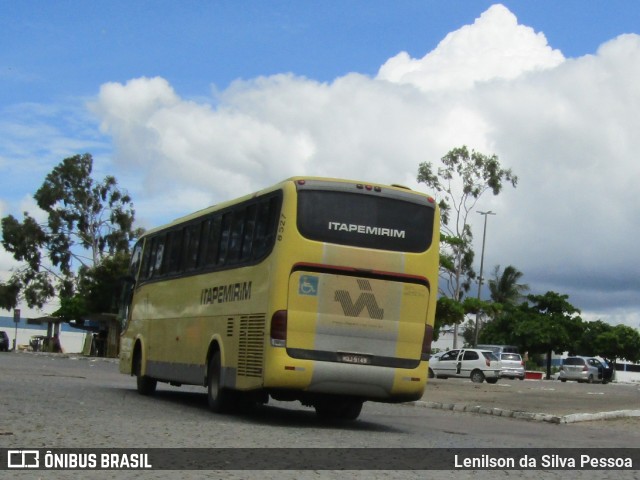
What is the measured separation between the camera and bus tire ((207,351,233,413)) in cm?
1770

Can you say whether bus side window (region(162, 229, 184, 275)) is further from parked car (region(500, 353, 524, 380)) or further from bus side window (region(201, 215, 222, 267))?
parked car (region(500, 353, 524, 380))

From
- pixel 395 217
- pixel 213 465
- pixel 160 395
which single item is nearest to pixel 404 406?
pixel 160 395

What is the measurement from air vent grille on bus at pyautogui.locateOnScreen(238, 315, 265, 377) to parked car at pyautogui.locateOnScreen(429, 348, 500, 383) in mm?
33717

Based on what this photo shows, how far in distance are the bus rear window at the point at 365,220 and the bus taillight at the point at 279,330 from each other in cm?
128

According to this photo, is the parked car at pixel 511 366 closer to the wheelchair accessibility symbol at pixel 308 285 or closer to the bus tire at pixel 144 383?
the bus tire at pixel 144 383

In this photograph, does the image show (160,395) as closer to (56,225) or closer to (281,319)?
(281,319)

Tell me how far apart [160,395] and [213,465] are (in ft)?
46.2

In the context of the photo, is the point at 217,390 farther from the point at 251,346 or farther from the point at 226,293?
the point at 251,346

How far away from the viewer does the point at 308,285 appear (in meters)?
15.8

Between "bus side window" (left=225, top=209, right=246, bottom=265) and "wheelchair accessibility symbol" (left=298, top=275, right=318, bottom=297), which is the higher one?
"bus side window" (left=225, top=209, right=246, bottom=265)

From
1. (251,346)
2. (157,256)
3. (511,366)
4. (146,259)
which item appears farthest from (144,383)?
(511,366)

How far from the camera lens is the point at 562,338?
251 ft

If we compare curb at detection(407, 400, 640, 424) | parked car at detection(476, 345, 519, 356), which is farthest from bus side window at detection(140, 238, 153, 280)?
parked car at detection(476, 345, 519, 356)

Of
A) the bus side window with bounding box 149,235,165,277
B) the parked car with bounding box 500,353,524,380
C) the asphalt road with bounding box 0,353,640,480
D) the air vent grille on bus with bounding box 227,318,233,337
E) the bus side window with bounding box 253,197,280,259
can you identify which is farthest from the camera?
the parked car with bounding box 500,353,524,380
